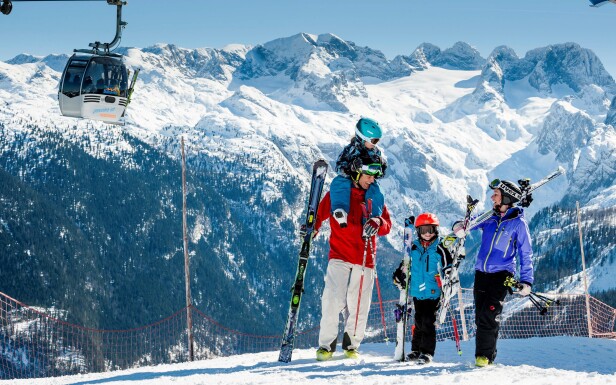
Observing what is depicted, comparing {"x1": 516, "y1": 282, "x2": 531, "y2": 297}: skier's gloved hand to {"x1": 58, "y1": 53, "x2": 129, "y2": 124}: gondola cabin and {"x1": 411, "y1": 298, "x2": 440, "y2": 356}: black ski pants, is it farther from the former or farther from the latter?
{"x1": 58, "y1": 53, "x2": 129, "y2": 124}: gondola cabin

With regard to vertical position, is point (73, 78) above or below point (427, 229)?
above

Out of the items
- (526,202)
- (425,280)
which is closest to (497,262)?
(526,202)

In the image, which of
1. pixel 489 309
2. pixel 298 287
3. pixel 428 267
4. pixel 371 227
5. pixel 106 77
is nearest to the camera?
pixel 489 309

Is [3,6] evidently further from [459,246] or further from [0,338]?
[0,338]

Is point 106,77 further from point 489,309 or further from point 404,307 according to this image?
point 489,309

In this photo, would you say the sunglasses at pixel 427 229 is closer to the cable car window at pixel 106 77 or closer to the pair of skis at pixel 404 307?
the pair of skis at pixel 404 307

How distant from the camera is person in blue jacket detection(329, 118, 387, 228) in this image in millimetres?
10039

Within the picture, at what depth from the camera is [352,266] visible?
10078 mm

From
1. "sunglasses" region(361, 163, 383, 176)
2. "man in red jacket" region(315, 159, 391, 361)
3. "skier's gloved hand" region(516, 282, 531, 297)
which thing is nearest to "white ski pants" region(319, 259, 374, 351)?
"man in red jacket" region(315, 159, 391, 361)

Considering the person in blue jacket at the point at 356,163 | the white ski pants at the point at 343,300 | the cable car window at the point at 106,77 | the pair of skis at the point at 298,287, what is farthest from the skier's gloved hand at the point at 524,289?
the cable car window at the point at 106,77

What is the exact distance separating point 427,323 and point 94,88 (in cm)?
1270

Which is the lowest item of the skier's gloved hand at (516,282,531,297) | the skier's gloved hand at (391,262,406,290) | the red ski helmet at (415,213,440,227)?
the skier's gloved hand at (516,282,531,297)

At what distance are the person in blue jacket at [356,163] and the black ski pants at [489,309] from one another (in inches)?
72.6

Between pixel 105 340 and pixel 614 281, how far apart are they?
118 metres
